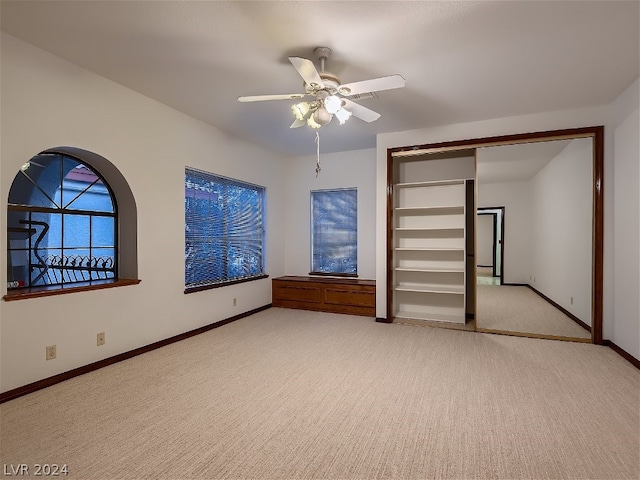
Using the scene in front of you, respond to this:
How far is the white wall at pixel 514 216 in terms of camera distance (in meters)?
4.38

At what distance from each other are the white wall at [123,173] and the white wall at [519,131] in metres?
2.14

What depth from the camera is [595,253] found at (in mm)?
3885

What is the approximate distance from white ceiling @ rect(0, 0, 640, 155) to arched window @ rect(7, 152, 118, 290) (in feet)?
3.29

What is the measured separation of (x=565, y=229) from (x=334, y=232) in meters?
→ 3.28

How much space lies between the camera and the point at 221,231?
4.87 meters

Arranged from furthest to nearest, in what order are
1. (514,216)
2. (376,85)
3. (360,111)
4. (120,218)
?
(514,216)
(120,218)
(360,111)
(376,85)

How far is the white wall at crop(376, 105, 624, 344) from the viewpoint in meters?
3.81

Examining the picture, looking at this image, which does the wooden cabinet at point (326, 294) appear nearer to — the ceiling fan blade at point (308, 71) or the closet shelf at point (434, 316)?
the closet shelf at point (434, 316)

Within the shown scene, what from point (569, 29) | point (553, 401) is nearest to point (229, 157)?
point (569, 29)

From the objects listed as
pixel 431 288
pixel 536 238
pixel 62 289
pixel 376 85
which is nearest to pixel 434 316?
pixel 431 288

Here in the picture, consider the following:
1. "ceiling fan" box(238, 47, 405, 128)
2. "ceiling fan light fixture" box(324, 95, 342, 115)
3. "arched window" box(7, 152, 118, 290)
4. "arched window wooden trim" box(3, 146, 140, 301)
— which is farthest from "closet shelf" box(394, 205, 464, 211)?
"arched window" box(7, 152, 118, 290)

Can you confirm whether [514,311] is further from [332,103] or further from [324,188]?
[332,103]

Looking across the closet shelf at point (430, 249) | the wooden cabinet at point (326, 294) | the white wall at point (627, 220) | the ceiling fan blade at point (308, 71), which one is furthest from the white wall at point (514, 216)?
the ceiling fan blade at point (308, 71)

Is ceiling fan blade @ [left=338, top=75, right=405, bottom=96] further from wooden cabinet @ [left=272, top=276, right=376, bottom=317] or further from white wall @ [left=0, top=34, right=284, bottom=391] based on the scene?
wooden cabinet @ [left=272, top=276, right=376, bottom=317]
